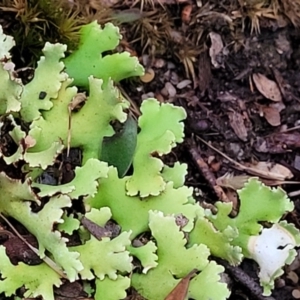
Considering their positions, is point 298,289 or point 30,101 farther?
point 298,289

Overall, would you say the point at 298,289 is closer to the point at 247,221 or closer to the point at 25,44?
the point at 247,221

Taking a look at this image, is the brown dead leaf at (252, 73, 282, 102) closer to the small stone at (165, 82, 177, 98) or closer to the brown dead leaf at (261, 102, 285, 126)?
the brown dead leaf at (261, 102, 285, 126)

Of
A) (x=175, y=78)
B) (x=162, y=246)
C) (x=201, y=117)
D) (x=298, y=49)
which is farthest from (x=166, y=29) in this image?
(x=162, y=246)

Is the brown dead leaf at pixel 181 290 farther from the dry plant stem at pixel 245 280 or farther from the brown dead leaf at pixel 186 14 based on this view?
the brown dead leaf at pixel 186 14

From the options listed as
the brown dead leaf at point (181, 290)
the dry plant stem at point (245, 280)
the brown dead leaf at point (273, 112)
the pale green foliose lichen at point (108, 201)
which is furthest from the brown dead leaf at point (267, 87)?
the brown dead leaf at point (181, 290)

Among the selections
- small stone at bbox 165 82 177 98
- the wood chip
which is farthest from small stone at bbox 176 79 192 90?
the wood chip

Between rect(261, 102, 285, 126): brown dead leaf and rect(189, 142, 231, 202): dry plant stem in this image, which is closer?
rect(189, 142, 231, 202): dry plant stem
